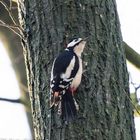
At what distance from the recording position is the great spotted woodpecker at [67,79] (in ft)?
5.77

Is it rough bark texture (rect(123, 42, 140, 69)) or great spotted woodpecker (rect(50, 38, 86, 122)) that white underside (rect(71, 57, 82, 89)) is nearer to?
great spotted woodpecker (rect(50, 38, 86, 122))

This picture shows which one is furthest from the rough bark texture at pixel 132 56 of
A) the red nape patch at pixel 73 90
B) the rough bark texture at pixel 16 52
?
the red nape patch at pixel 73 90

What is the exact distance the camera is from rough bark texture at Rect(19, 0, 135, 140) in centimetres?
176

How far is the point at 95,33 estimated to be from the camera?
6.29 feet

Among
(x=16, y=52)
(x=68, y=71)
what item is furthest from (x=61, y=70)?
(x=16, y=52)

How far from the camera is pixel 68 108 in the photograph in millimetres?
1748

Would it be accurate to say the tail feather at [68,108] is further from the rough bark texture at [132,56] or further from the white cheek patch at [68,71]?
the rough bark texture at [132,56]

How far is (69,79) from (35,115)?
0.20 m

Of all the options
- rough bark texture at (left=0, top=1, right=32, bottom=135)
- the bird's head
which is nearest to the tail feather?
the bird's head

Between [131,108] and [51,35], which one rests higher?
[51,35]

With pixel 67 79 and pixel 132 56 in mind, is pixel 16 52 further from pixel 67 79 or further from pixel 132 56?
pixel 67 79

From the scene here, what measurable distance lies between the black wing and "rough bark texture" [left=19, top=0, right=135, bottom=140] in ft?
0.18

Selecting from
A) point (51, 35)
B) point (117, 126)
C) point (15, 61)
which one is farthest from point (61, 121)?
point (15, 61)

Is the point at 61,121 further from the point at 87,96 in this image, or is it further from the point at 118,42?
the point at 118,42
